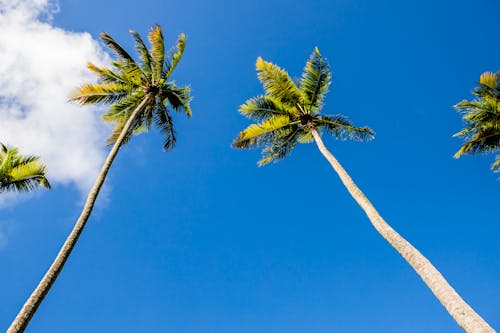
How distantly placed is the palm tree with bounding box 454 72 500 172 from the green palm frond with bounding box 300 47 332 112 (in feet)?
18.3

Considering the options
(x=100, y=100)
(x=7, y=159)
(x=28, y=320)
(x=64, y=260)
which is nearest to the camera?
(x=28, y=320)

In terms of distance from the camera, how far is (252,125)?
1388cm

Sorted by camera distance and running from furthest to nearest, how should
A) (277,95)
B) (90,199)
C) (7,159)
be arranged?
(277,95)
(7,159)
(90,199)

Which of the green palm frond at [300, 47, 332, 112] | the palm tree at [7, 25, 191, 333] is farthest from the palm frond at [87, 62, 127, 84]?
the green palm frond at [300, 47, 332, 112]

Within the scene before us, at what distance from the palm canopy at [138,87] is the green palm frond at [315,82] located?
5.00m

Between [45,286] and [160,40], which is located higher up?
[160,40]

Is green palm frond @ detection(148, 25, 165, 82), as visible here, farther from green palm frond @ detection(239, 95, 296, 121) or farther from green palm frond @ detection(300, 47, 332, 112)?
green palm frond @ detection(300, 47, 332, 112)

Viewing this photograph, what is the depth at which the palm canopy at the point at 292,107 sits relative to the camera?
1470cm

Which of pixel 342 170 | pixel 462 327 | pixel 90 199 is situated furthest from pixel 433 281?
pixel 90 199

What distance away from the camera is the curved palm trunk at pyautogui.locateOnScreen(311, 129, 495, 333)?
222 inches

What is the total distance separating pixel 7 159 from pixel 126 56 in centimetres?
546

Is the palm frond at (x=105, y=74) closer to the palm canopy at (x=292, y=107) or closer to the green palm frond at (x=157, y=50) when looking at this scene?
the green palm frond at (x=157, y=50)

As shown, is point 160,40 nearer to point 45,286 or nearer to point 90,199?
point 90,199

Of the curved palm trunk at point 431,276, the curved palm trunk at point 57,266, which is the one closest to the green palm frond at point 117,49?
the curved palm trunk at point 57,266
